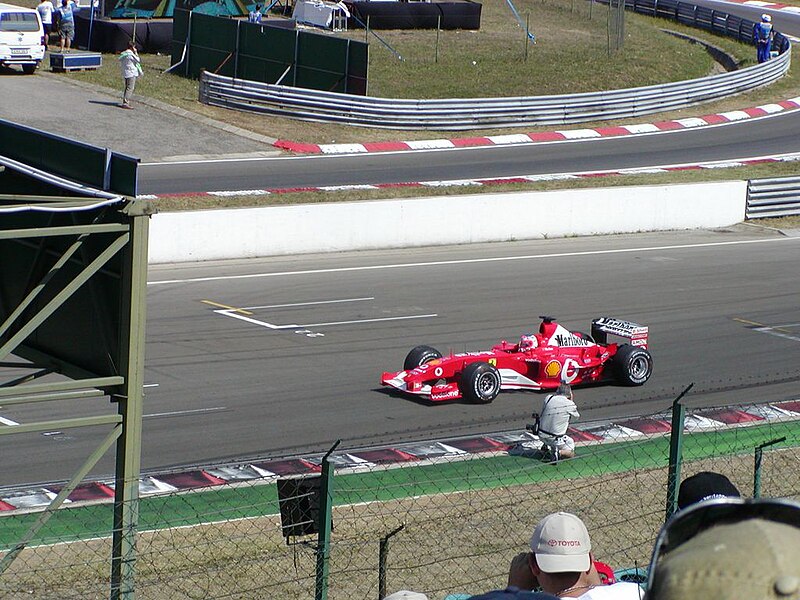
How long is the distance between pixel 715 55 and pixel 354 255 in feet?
92.3

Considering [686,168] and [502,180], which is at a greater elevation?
[686,168]

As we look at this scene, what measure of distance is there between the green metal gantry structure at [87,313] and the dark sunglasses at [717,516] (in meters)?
4.76

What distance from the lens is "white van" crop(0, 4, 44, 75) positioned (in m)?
34.5

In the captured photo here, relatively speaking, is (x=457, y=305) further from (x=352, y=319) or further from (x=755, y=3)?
(x=755, y=3)

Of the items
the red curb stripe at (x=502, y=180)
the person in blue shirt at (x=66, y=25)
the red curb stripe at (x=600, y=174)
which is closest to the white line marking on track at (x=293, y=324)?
the red curb stripe at (x=502, y=180)

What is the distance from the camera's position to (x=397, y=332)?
16.8 metres

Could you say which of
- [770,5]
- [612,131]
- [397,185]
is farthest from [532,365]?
[770,5]

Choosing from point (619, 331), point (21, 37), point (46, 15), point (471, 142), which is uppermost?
point (46, 15)

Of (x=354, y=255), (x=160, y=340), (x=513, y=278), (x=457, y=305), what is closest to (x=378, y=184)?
(x=354, y=255)

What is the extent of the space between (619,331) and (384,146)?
17957 mm

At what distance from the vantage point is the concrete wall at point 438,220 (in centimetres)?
2086

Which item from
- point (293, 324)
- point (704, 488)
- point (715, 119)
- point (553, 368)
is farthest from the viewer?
point (715, 119)

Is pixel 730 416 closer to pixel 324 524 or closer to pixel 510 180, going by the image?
pixel 324 524

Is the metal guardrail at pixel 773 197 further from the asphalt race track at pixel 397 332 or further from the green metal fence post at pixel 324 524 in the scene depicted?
the green metal fence post at pixel 324 524
